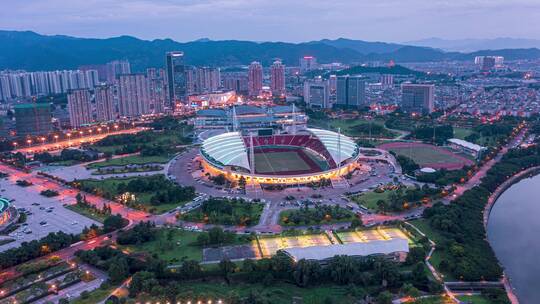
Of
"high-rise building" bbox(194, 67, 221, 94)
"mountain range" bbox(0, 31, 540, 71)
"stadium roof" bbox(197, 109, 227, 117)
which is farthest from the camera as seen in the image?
"mountain range" bbox(0, 31, 540, 71)

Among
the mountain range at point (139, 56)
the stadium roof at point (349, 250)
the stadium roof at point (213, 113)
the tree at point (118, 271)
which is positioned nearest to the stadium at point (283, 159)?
the stadium roof at point (349, 250)

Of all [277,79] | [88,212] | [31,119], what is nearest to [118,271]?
[88,212]

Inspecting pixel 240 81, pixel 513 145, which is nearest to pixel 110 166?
pixel 513 145

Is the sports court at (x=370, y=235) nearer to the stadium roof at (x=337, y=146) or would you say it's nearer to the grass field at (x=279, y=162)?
the stadium roof at (x=337, y=146)

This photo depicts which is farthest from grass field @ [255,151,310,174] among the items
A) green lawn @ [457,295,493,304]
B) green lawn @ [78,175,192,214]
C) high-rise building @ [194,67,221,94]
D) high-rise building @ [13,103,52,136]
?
high-rise building @ [194,67,221,94]

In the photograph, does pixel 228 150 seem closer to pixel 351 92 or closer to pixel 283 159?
pixel 283 159

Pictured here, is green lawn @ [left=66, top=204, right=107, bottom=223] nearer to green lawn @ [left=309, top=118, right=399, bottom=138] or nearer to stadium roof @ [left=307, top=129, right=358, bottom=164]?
stadium roof @ [left=307, top=129, right=358, bottom=164]

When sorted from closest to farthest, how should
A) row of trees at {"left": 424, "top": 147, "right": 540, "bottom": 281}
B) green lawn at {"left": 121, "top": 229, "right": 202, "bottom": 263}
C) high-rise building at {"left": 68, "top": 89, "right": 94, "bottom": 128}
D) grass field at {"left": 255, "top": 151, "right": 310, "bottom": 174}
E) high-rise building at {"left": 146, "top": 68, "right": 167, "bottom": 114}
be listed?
row of trees at {"left": 424, "top": 147, "right": 540, "bottom": 281} → green lawn at {"left": 121, "top": 229, "right": 202, "bottom": 263} → grass field at {"left": 255, "top": 151, "right": 310, "bottom": 174} → high-rise building at {"left": 68, "top": 89, "right": 94, "bottom": 128} → high-rise building at {"left": 146, "top": 68, "right": 167, "bottom": 114}
